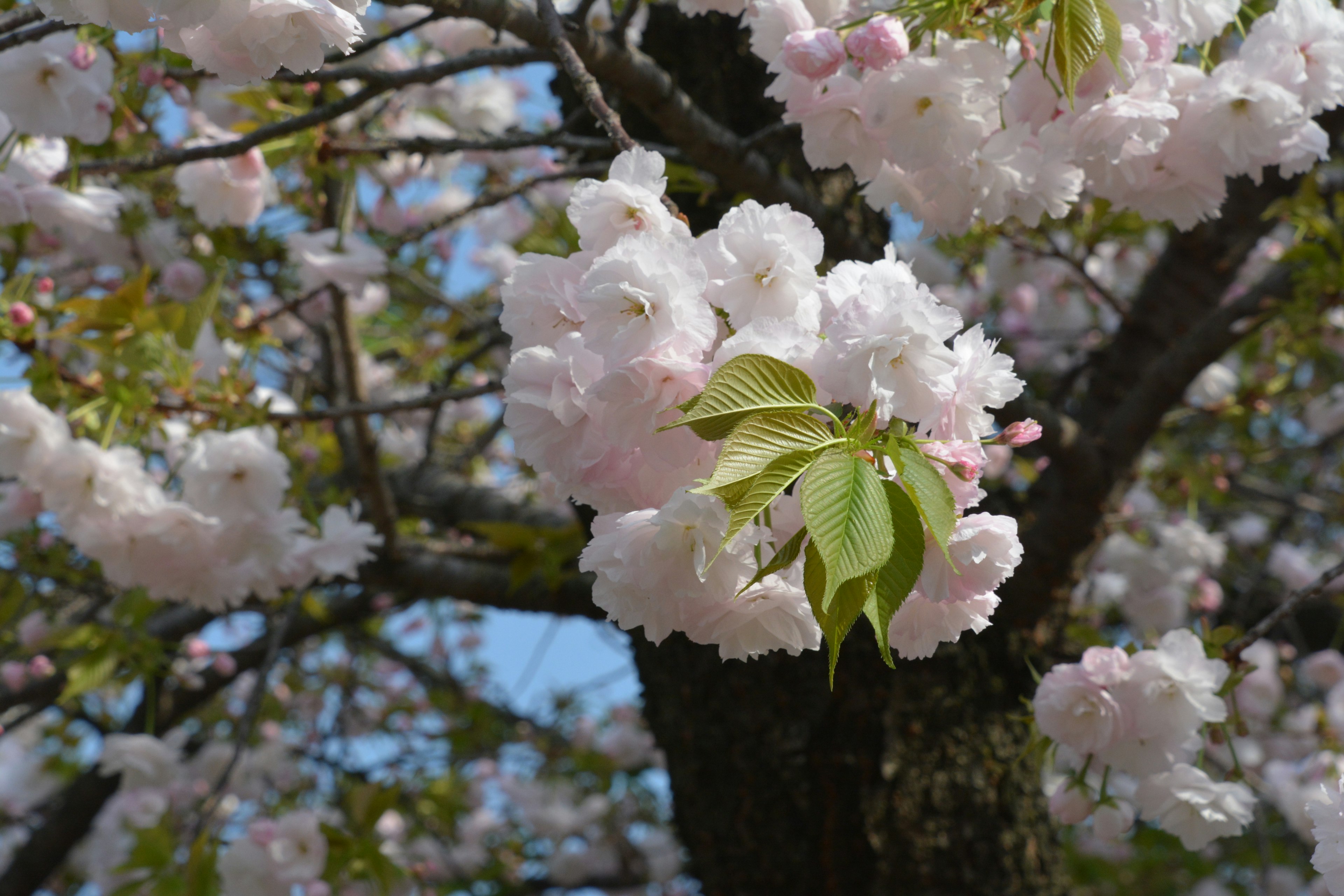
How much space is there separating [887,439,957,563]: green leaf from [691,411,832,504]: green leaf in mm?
50

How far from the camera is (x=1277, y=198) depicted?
2.18 m

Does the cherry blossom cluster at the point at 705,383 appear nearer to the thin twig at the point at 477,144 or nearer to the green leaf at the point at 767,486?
the green leaf at the point at 767,486

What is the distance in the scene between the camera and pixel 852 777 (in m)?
1.70

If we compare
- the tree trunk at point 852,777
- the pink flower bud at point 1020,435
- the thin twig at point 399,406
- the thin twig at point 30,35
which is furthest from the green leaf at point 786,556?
the tree trunk at point 852,777

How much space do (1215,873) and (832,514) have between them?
5472 mm

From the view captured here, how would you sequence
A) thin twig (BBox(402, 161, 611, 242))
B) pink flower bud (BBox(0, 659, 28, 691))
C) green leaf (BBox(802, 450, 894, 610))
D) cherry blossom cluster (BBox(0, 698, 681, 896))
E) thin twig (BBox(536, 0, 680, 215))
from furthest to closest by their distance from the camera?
1. pink flower bud (BBox(0, 659, 28, 691))
2. cherry blossom cluster (BBox(0, 698, 681, 896))
3. thin twig (BBox(402, 161, 611, 242))
4. thin twig (BBox(536, 0, 680, 215))
5. green leaf (BBox(802, 450, 894, 610))

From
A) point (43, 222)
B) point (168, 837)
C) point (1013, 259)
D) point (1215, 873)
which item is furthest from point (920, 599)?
point (1215, 873)

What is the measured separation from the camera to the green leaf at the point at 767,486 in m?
0.56

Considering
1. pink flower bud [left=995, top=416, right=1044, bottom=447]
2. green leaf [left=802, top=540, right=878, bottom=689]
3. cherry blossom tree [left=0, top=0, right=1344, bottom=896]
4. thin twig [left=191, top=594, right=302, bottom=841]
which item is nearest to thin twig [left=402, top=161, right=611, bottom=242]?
cherry blossom tree [left=0, top=0, right=1344, bottom=896]

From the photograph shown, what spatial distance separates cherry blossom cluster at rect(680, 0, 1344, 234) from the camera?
0.94m

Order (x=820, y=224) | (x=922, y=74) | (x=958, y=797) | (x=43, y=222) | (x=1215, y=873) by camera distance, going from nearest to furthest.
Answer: (x=922, y=74), (x=820, y=224), (x=43, y=222), (x=958, y=797), (x=1215, y=873)

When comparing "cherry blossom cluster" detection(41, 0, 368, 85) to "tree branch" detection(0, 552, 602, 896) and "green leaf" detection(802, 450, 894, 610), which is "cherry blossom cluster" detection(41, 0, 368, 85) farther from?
"tree branch" detection(0, 552, 602, 896)

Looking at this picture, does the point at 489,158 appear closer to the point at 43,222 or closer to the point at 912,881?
the point at 43,222

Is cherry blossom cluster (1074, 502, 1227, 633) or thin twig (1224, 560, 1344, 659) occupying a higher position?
cherry blossom cluster (1074, 502, 1227, 633)
